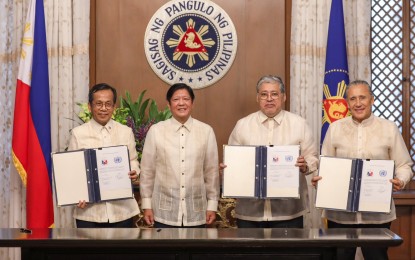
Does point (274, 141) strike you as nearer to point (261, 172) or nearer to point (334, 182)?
point (261, 172)

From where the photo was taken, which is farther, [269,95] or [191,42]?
[191,42]

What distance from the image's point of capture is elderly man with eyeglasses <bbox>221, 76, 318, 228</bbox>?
3748 mm

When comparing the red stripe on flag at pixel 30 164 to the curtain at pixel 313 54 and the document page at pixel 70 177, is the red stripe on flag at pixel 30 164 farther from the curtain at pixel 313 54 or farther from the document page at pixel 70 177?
the curtain at pixel 313 54

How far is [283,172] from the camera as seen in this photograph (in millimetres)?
3676

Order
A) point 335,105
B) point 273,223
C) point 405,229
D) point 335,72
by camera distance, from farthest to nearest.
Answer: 1. point 405,229
2. point 335,72
3. point 335,105
4. point 273,223

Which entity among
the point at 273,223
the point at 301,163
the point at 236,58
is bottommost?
the point at 273,223

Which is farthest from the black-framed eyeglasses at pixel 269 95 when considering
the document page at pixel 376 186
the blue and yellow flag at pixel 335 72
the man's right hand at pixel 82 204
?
the man's right hand at pixel 82 204

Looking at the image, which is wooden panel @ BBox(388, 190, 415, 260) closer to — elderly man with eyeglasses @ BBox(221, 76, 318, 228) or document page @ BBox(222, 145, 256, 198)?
elderly man with eyeglasses @ BBox(221, 76, 318, 228)

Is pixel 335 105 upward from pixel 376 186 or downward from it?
upward

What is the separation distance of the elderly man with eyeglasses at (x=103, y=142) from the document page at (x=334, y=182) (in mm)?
1129

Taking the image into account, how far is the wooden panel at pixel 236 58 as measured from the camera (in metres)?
5.32

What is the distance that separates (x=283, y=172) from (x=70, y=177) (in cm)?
127

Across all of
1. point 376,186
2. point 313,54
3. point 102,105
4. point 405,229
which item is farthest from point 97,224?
point 405,229

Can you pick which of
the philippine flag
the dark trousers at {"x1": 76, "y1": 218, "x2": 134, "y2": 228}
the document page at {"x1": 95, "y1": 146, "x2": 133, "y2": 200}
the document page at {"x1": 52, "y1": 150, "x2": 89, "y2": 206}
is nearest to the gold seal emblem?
the document page at {"x1": 95, "y1": 146, "x2": 133, "y2": 200}
